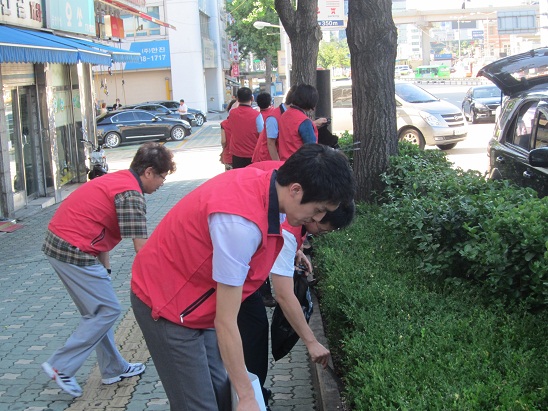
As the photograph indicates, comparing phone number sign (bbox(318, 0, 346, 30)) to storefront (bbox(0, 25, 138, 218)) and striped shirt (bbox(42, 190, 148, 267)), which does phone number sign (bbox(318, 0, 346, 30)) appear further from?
striped shirt (bbox(42, 190, 148, 267))

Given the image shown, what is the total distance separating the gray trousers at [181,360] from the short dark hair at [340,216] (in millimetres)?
642

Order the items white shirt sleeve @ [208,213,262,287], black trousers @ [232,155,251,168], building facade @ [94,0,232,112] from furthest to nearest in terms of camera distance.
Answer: building facade @ [94,0,232,112]
black trousers @ [232,155,251,168]
white shirt sleeve @ [208,213,262,287]

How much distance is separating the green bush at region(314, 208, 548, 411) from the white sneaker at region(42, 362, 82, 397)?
1694 millimetres

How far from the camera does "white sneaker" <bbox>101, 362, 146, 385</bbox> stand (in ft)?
17.0

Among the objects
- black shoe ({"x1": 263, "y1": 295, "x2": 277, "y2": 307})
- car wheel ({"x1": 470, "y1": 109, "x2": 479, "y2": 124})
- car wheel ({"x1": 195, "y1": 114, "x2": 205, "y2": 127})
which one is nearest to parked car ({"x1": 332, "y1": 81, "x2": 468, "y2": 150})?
car wheel ({"x1": 470, "y1": 109, "x2": 479, "y2": 124})

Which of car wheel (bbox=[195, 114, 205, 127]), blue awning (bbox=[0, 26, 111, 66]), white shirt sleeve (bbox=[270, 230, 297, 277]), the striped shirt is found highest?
blue awning (bbox=[0, 26, 111, 66])

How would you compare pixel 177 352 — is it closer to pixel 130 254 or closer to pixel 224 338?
pixel 224 338

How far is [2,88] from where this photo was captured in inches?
492

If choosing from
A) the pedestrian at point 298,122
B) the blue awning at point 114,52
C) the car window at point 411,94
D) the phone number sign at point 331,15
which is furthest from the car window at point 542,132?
the car window at point 411,94

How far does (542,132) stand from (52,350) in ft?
15.1

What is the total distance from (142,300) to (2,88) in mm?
10556

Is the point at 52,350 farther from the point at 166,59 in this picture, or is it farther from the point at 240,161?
the point at 166,59

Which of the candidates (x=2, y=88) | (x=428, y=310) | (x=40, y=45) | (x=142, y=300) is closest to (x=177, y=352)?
(x=142, y=300)

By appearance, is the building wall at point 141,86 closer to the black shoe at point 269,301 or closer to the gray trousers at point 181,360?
the black shoe at point 269,301
